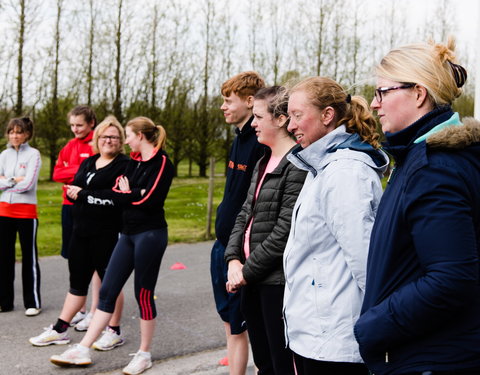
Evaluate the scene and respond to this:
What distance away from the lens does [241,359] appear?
4273 millimetres

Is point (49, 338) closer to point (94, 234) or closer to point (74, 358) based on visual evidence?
point (74, 358)

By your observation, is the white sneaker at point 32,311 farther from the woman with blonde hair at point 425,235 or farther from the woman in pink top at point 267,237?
the woman with blonde hair at point 425,235

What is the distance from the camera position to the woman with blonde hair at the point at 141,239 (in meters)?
4.89

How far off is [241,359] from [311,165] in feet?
6.51

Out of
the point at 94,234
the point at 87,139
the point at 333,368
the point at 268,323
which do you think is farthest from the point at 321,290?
the point at 87,139

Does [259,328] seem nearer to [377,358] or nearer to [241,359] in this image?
[241,359]

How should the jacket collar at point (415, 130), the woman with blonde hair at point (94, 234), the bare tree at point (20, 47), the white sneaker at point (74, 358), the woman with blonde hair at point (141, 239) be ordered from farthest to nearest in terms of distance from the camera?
1. the bare tree at point (20, 47)
2. the woman with blonde hair at point (94, 234)
3. the woman with blonde hair at point (141, 239)
4. the white sneaker at point (74, 358)
5. the jacket collar at point (415, 130)

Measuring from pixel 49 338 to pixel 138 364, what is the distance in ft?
3.42

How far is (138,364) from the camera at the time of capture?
478cm

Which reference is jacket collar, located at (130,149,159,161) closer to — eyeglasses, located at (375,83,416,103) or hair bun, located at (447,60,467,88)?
eyeglasses, located at (375,83,416,103)

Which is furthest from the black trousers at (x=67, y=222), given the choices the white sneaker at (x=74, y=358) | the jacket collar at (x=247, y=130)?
the jacket collar at (x=247, y=130)

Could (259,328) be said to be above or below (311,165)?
below

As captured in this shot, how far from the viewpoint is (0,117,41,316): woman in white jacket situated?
249 inches

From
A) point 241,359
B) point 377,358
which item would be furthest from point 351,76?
point 377,358
